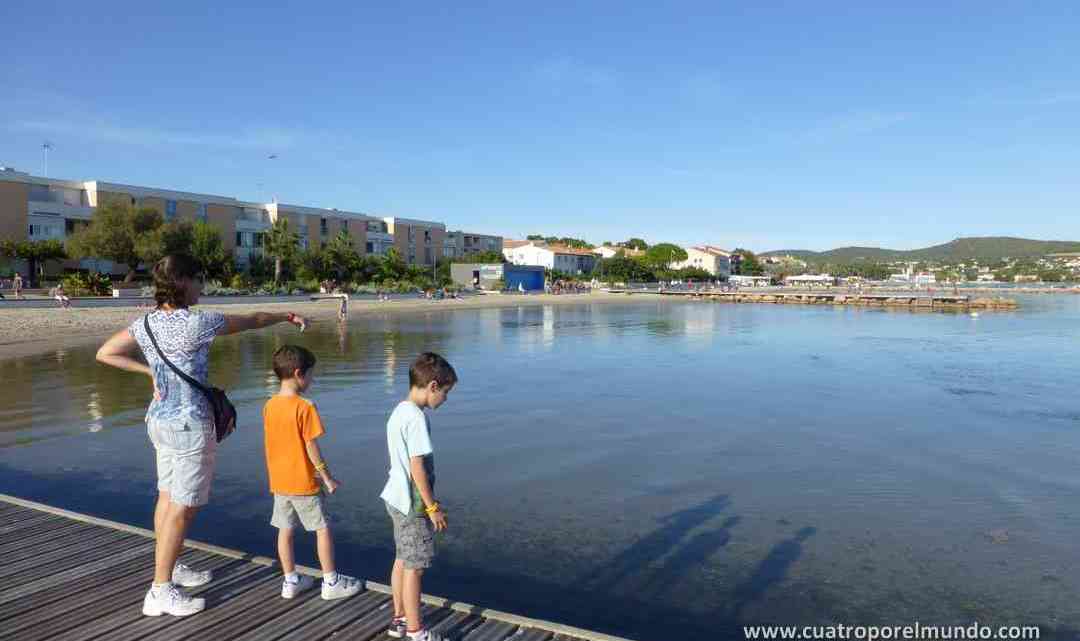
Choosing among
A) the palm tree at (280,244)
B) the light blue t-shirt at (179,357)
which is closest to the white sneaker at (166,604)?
the light blue t-shirt at (179,357)

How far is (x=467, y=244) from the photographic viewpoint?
374 feet

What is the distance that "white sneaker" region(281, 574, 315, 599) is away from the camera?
192 inches

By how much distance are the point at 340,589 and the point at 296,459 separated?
0.98 metres

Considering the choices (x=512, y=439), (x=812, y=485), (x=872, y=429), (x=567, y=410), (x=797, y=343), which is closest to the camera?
(x=812, y=485)

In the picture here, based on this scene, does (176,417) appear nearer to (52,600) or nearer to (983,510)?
(52,600)

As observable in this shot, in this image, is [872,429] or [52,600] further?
[872,429]

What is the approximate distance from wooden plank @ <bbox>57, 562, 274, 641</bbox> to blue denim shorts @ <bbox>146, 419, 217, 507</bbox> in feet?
2.58

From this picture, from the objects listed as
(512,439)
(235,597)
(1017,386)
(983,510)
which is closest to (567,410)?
(512,439)

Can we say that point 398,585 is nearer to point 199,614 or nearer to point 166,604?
point 199,614

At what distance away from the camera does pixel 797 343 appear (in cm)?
3278

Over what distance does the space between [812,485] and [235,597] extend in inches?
296

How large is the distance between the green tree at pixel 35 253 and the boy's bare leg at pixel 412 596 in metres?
58.0

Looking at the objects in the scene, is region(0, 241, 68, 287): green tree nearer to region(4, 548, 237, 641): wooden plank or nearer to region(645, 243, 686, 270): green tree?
region(4, 548, 237, 641): wooden plank

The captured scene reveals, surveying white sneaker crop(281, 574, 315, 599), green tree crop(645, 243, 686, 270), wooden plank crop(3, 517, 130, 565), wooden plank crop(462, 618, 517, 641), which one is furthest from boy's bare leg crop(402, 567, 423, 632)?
green tree crop(645, 243, 686, 270)
